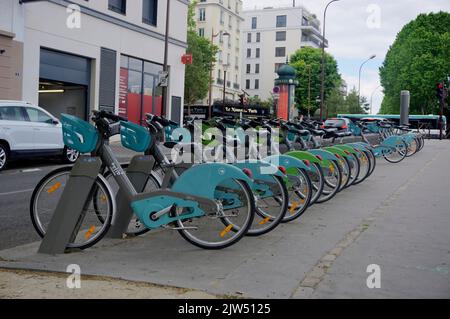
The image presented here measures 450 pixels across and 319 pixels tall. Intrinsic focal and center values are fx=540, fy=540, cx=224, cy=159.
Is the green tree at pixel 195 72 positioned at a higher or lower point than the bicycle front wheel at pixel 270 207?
higher

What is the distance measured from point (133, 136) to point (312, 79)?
71557 millimetres

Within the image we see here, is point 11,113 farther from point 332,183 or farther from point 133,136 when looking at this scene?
point 133,136

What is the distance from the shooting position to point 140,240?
5.42 meters

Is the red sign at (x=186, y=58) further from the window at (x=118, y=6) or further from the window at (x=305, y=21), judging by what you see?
the window at (x=305, y=21)

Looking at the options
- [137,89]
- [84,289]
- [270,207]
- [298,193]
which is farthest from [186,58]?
[84,289]

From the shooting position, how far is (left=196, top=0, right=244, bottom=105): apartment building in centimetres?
6719

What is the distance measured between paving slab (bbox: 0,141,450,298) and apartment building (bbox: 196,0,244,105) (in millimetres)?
59237

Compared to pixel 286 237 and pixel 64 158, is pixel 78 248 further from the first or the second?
pixel 64 158

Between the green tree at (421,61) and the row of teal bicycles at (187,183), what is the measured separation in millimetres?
46588

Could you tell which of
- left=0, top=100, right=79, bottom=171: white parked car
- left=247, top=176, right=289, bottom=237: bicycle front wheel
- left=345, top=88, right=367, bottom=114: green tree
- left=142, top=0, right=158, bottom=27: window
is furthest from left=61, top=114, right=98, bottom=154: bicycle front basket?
left=345, top=88, right=367, bottom=114: green tree

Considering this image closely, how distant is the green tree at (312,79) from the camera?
7425 cm

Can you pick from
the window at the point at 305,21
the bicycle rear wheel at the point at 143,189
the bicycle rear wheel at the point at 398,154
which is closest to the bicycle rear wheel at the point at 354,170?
the bicycle rear wheel at the point at 143,189

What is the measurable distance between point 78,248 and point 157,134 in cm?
Result: 140
